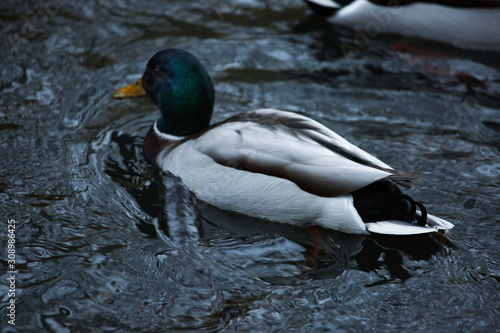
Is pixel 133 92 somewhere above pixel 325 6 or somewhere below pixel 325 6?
below

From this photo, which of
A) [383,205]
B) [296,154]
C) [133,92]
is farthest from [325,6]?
[383,205]

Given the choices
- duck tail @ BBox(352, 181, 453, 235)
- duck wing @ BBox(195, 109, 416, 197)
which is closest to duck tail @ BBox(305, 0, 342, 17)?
duck wing @ BBox(195, 109, 416, 197)

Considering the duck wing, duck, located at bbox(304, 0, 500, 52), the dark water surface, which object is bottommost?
the dark water surface

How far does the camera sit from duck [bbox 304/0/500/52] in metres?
7.03

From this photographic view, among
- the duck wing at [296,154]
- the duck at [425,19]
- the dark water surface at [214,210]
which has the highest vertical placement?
the duck at [425,19]

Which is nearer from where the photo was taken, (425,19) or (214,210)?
(214,210)

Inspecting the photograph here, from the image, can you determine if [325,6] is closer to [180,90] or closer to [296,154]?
[180,90]

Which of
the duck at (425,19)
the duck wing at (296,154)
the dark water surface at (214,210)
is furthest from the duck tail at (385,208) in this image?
the duck at (425,19)

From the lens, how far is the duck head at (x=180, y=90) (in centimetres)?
488

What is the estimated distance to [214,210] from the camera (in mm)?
4605

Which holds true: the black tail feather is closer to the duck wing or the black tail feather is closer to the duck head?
the duck wing

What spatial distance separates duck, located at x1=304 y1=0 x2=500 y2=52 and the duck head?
3110 millimetres

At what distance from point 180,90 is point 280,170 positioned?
4.09 ft

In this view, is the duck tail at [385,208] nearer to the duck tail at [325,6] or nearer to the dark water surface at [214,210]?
the dark water surface at [214,210]
